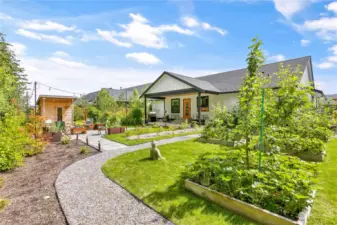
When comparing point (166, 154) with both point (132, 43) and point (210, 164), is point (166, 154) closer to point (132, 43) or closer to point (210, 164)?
point (210, 164)

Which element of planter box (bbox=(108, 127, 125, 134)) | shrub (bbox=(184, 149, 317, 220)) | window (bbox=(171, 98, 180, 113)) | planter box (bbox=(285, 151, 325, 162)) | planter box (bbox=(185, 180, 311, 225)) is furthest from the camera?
window (bbox=(171, 98, 180, 113))

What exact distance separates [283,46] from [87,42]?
48.4ft

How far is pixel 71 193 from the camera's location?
3369mm

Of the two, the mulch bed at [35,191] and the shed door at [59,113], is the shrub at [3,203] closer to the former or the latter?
the mulch bed at [35,191]

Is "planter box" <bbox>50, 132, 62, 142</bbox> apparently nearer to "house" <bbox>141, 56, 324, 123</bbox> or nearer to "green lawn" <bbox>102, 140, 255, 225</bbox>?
"green lawn" <bbox>102, 140, 255, 225</bbox>

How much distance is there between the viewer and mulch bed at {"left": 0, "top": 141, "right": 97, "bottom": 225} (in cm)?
267

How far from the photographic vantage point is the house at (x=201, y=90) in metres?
13.1

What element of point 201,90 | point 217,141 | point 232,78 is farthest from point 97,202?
point 232,78

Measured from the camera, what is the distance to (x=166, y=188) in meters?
3.42

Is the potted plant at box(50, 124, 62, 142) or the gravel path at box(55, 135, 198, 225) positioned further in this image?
the potted plant at box(50, 124, 62, 142)

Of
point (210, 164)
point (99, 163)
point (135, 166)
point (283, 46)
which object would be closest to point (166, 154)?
point (135, 166)

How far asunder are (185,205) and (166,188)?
71cm

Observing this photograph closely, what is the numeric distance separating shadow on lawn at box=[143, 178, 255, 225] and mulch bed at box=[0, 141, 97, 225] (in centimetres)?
158

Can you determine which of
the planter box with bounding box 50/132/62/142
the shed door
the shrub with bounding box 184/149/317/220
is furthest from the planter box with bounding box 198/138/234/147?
the shed door
